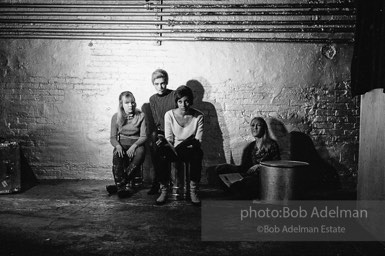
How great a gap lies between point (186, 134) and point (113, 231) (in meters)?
1.97

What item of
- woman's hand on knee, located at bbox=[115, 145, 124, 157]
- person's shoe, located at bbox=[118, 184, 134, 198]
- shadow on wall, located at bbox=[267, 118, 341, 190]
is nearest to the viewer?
person's shoe, located at bbox=[118, 184, 134, 198]

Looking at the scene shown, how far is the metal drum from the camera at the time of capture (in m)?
4.64

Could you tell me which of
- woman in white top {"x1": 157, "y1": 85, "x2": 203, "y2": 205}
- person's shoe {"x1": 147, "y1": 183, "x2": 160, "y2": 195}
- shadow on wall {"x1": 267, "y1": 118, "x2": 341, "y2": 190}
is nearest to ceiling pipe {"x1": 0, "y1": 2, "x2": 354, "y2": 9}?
woman in white top {"x1": 157, "y1": 85, "x2": 203, "y2": 205}

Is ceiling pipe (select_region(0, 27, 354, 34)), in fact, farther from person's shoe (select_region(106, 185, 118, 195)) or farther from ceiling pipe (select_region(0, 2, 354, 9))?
person's shoe (select_region(106, 185, 118, 195))

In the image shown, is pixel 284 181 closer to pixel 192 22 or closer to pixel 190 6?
pixel 192 22

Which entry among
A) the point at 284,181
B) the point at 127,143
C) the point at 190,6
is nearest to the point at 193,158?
the point at 284,181

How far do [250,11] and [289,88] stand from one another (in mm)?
1700

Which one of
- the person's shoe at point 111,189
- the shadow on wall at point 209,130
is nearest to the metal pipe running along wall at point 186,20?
the shadow on wall at point 209,130

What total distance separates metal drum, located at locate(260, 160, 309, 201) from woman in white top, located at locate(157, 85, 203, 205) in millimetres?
1070

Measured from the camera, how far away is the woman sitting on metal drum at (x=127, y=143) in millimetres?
5574

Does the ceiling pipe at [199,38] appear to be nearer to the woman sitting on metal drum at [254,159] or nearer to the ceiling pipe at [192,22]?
the ceiling pipe at [192,22]

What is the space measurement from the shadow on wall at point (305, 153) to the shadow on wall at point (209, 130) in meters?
1.09

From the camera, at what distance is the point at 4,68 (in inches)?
262

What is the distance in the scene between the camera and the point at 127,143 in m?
5.89
